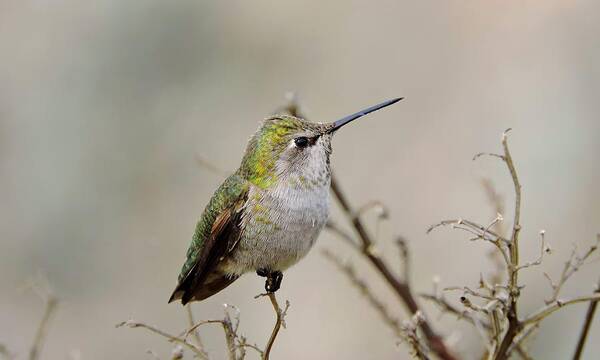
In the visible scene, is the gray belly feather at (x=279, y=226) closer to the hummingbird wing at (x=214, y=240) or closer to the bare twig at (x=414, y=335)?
the hummingbird wing at (x=214, y=240)

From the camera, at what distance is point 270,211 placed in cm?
247

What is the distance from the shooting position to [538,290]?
5.58 metres

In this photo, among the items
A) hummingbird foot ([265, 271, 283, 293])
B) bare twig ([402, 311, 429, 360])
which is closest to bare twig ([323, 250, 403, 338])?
hummingbird foot ([265, 271, 283, 293])

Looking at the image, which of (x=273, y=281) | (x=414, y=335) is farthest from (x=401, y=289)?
(x=414, y=335)

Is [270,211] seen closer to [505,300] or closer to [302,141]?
[302,141]

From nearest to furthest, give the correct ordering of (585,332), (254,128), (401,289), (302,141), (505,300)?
(505,300) → (585,332) → (401,289) → (302,141) → (254,128)

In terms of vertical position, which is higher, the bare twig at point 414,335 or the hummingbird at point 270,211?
the hummingbird at point 270,211

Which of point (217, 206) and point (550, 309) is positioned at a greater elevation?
point (217, 206)

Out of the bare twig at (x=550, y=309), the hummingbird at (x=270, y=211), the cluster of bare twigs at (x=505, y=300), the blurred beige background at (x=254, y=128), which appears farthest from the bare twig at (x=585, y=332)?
the blurred beige background at (x=254, y=128)

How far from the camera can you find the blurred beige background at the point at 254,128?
5723mm

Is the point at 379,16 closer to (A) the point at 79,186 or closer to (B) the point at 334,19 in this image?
(B) the point at 334,19

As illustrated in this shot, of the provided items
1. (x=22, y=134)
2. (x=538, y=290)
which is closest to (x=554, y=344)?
(x=538, y=290)

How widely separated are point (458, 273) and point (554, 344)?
88 centimetres

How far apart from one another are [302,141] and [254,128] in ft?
14.0
